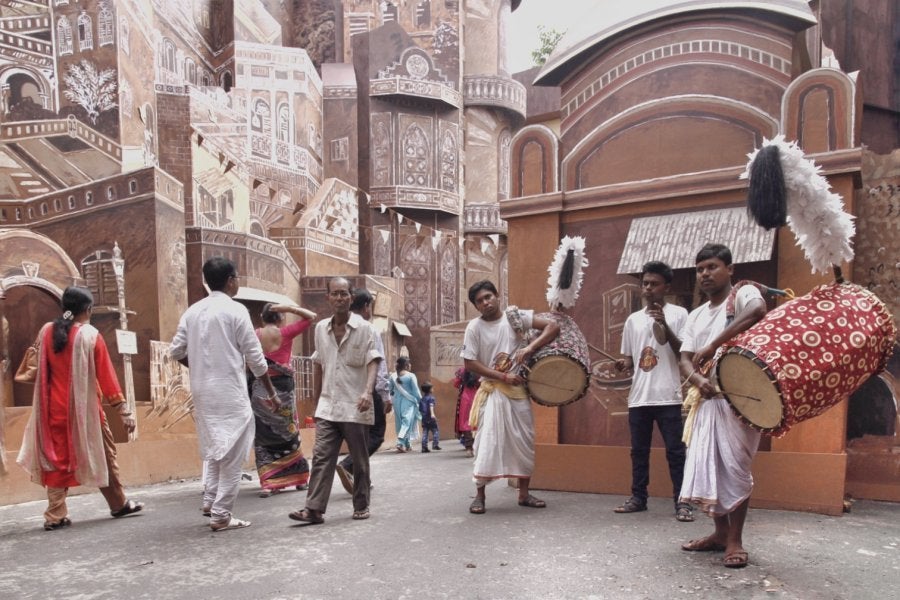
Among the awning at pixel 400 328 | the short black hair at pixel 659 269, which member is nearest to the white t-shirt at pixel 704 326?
the short black hair at pixel 659 269

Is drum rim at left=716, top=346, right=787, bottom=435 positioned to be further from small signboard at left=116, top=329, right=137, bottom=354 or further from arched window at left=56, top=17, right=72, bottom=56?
arched window at left=56, top=17, right=72, bottom=56

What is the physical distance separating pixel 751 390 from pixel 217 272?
3.61 meters

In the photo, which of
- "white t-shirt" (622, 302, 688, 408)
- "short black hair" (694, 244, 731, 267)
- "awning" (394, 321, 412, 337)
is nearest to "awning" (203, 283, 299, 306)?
"awning" (394, 321, 412, 337)

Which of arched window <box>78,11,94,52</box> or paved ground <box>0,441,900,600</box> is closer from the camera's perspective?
paved ground <box>0,441,900,600</box>

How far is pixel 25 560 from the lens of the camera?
4434mm

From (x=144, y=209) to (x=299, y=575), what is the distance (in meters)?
8.17

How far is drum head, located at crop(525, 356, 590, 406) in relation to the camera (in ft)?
18.1

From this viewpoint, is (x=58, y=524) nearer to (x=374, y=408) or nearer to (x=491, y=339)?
(x=374, y=408)

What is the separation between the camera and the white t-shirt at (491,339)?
18.6 feet

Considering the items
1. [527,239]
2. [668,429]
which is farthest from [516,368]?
[527,239]

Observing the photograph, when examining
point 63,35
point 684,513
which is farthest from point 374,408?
point 63,35

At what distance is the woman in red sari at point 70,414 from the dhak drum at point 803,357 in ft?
14.5

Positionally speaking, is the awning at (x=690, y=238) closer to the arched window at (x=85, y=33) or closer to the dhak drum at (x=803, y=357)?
the dhak drum at (x=803, y=357)

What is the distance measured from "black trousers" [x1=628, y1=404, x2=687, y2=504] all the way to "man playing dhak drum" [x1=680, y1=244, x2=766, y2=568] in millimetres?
1110
